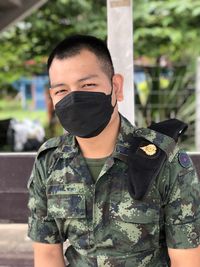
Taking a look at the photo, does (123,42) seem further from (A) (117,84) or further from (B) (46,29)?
(B) (46,29)

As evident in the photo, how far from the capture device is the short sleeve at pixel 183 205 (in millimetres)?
1428

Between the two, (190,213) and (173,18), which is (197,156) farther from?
(173,18)

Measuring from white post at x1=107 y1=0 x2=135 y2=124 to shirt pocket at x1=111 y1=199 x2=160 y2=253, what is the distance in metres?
1.13

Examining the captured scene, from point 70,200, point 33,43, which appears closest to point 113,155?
point 70,200

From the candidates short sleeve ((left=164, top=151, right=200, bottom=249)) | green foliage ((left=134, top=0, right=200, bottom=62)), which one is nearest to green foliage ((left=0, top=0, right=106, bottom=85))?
green foliage ((left=134, top=0, right=200, bottom=62))

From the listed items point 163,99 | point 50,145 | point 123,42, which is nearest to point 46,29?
point 163,99

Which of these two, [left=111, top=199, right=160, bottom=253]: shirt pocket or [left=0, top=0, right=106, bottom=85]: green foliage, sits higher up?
[left=0, top=0, right=106, bottom=85]: green foliage

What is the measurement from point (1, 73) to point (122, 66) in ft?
21.9

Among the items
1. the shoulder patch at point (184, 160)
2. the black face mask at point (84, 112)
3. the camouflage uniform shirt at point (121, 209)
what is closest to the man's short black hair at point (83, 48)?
the black face mask at point (84, 112)

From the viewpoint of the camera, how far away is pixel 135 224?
144 centimetres

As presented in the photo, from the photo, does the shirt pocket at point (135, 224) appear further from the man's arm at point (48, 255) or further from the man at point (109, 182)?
the man's arm at point (48, 255)

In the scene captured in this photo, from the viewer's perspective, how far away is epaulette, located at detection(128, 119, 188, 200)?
4.61 feet

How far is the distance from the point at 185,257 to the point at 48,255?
47cm

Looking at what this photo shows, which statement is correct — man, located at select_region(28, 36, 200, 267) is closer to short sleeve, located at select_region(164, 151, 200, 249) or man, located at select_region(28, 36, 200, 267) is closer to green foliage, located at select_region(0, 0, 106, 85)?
short sleeve, located at select_region(164, 151, 200, 249)
